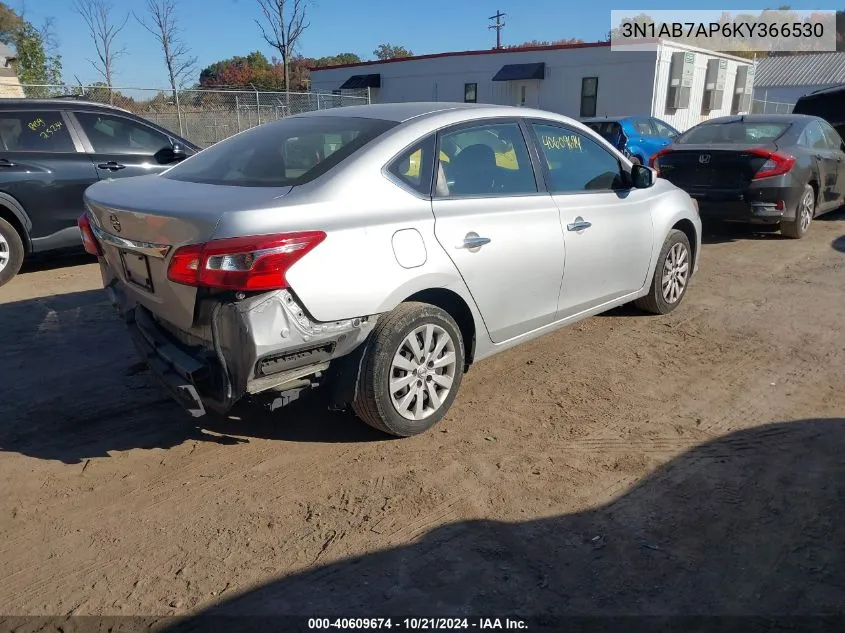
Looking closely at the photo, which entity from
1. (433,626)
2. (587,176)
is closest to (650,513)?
(433,626)

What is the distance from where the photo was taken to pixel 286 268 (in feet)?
9.16

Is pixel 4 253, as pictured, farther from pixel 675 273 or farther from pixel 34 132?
pixel 675 273

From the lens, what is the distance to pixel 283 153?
11.9ft

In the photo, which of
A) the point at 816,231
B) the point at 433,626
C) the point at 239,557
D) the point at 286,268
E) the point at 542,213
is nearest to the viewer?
the point at 433,626

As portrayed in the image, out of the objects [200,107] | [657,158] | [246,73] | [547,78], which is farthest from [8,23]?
[657,158]

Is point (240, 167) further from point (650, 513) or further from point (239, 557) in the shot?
point (650, 513)

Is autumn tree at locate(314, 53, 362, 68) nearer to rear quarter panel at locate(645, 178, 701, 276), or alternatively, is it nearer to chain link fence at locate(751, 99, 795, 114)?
chain link fence at locate(751, 99, 795, 114)

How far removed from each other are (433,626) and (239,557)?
2.82 feet

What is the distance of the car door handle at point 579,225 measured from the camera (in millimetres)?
4152

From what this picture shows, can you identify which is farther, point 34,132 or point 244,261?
point 34,132

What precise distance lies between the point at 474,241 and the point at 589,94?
2522 centimetres

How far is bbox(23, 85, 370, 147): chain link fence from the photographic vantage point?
52.9ft

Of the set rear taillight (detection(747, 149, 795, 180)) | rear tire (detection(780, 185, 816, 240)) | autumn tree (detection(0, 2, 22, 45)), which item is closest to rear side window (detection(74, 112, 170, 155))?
rear taillight (detection(747, 149, 795, 180))

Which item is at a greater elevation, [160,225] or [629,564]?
[160,225]
